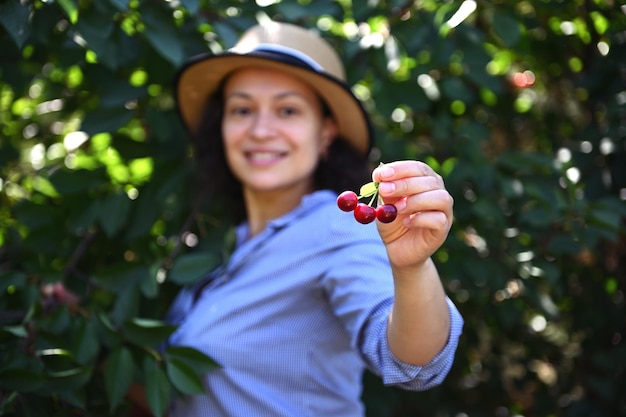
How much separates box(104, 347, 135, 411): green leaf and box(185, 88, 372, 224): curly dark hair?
0.61m

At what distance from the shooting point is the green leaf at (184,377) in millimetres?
1445

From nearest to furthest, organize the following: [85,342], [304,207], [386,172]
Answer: [386,172]
[85,342]
[304,207]

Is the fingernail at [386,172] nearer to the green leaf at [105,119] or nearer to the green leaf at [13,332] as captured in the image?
the green leaf at [13,332]

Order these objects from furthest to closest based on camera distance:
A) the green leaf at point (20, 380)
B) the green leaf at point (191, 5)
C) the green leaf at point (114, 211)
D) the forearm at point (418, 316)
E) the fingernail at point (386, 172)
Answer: the green leaf at point (114, 211)
the green leaf at point (191, 5)
the green leaf at point (20, 380)
the forearm at point (418, 316)
the fingernail at point (386, 172)

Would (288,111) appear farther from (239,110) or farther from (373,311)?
(373,311)

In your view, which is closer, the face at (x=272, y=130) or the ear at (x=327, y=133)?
the face at (x=272, y=130)

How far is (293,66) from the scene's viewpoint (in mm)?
1700

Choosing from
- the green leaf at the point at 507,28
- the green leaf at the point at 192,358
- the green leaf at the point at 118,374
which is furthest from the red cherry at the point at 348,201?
the green leaf at the point at 507,28

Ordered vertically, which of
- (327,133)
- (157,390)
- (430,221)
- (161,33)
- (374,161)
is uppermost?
(161,33)

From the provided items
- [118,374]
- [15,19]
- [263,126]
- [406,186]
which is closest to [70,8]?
[15,19]

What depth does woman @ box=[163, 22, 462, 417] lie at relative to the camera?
3.82 ft

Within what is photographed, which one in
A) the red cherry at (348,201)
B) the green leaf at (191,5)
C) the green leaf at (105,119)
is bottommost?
the green leaf at (105,119)

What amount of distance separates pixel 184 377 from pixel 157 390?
0.05 meters

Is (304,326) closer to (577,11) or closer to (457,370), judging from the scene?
(457,370)
